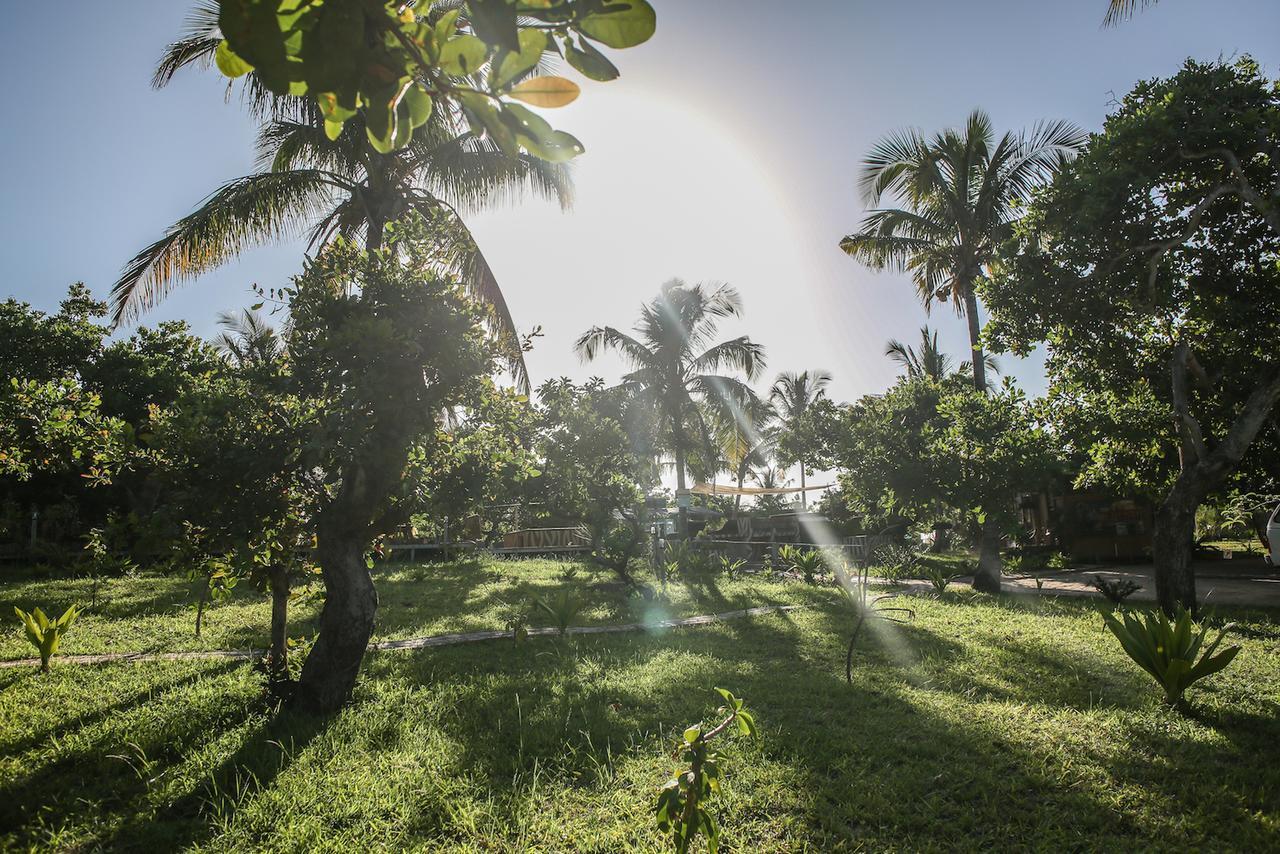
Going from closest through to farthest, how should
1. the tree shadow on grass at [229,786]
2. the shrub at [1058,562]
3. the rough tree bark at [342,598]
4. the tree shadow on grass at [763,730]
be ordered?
the tree shadow on grass at [229,786]
the tree shadow on grass at [763,730]
the rough tree bark at [342,598]
the shrub at [1058,562]

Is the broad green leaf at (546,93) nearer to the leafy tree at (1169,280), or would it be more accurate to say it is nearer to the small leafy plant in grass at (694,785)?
the small leafy plant in grass at (694,785)

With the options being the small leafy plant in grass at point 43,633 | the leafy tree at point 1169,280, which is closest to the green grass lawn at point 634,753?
the small leafy plant in grass at point 43,633

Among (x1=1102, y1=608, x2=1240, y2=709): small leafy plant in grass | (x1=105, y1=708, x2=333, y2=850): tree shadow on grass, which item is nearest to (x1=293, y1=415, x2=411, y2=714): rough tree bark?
(x1=105, y1=708, x2=333, y2=850): tree shadow on grass

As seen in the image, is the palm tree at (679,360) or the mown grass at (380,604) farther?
the palm tree at (679,360)

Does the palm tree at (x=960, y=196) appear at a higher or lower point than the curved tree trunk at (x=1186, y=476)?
higher

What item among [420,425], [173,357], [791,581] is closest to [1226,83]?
[420,425]

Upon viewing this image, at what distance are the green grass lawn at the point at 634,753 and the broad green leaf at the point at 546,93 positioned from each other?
345 cm

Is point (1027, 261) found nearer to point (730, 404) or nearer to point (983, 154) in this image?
point (983, 154)

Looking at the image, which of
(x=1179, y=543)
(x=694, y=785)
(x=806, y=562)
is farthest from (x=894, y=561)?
(x=694, y=785)

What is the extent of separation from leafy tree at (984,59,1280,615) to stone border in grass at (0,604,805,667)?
5802 millimetres

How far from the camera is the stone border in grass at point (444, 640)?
6867mm

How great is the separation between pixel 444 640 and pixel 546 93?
8231 millimetres

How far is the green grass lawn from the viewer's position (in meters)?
3.28

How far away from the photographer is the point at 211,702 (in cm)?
528
